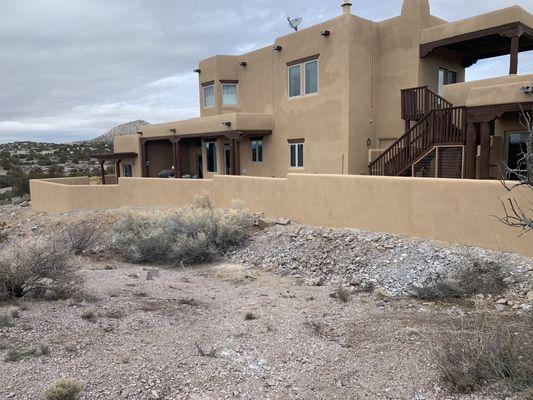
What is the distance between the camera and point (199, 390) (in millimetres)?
5105

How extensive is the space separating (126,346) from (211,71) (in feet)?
69.9

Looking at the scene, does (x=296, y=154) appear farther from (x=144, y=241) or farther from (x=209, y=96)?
(x=144, y=241)

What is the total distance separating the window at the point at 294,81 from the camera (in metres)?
20.6

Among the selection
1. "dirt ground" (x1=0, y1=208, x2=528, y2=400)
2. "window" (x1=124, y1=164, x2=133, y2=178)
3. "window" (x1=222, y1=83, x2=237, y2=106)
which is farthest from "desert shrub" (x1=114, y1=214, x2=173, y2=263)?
"window" (x1=124, y1=164, x2=133, y2=178)

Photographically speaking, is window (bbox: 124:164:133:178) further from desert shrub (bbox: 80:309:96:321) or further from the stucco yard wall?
desert shrub (bbox: 80:309:96:321)

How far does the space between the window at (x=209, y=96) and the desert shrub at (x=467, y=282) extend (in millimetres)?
19283

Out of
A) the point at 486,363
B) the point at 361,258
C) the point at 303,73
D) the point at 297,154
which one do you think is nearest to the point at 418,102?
the point at 303,73

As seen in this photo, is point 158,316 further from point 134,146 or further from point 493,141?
point 134,146

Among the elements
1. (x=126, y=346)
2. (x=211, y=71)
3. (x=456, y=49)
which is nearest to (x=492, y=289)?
(x=126, y=346)

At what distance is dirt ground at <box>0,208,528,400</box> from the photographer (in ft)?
16.5

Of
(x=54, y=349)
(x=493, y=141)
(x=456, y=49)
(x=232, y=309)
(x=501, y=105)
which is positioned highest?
(x=456, y=49)

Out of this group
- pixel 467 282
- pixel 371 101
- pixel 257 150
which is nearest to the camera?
pixel 467 282

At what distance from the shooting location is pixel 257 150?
76.7 ft

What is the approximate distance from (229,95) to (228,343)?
20.3 metres
